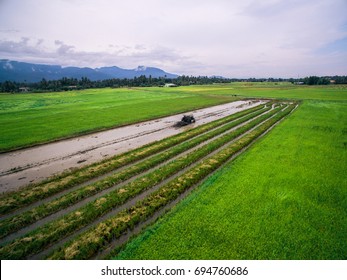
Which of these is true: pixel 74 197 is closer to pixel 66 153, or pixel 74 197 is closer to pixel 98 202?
pixel 98 202

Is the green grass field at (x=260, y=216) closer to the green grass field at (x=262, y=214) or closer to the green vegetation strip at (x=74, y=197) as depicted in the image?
the green grass field at (x=262, y=214)

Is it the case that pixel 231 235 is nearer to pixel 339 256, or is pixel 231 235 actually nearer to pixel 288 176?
pixel 339 256

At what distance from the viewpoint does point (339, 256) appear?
6.84 m

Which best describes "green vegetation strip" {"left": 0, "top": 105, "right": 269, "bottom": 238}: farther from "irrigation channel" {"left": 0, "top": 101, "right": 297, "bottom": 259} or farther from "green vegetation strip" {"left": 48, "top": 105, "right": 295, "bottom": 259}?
"green vegetation strip" {"left": 48, "top": 105, "right": 295, "bottom": 259}

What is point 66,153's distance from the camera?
17859 mm

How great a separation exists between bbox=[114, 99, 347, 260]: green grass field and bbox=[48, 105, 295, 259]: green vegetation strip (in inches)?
36.1

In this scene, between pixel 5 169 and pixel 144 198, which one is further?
pixel 5 169

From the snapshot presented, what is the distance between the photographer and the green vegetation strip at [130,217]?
7508mm

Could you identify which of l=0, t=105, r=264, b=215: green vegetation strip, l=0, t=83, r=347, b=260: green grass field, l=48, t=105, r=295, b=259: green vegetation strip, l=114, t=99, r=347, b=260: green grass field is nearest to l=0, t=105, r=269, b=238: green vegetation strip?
l=0, t=105, r=264, b=215: green vegetation strip

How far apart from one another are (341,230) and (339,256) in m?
1.54

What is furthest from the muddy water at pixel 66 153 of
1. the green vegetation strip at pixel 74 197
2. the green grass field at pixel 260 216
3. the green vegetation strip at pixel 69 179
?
the green grass field at pixel 260 216

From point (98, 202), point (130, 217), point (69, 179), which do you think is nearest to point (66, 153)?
point (69, 179)

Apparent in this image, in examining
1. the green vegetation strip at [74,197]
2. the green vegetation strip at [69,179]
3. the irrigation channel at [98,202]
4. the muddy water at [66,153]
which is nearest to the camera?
the irrigation channel at [98,202]
